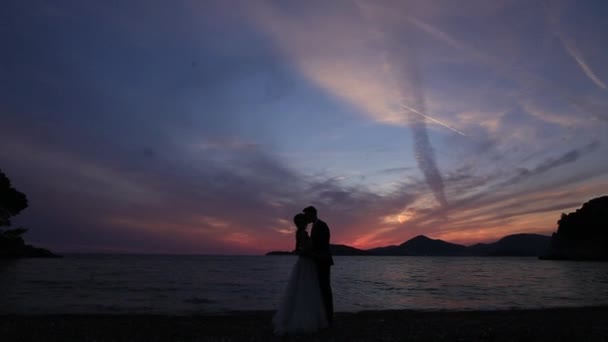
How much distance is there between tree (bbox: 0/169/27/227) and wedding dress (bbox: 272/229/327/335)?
101 meters

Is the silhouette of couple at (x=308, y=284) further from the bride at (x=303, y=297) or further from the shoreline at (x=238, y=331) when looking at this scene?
the shoreline at (x=238, y=331)

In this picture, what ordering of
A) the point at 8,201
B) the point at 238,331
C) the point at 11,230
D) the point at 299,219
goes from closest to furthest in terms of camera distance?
1. the point at 299,219
2. the point at 238,331
3. the point at 8,201
4. the point at 11,230

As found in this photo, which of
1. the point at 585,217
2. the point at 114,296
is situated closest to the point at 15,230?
the point at 114,296

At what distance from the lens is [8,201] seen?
89375 mm

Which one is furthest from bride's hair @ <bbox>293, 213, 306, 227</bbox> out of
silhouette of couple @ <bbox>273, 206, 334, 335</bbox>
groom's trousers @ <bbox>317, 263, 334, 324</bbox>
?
groom's trousers @ <bbox>317, 263, 334, 324</bbox>

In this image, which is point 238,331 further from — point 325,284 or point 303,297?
point 325,284

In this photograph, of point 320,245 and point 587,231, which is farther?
point 587,231

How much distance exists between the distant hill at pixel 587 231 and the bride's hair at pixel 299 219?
17684 cm

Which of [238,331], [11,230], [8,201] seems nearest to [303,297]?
[238,331]

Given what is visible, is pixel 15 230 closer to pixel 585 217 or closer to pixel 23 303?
pixel 23 303

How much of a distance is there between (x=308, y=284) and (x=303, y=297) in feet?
Answer: 1.13

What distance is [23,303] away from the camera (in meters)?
22.2

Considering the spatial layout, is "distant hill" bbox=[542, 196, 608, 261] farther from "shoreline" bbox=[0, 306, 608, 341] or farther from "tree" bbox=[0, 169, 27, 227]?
"tree" bbox=[0, 169, 27, 227]

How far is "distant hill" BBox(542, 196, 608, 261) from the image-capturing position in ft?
497
